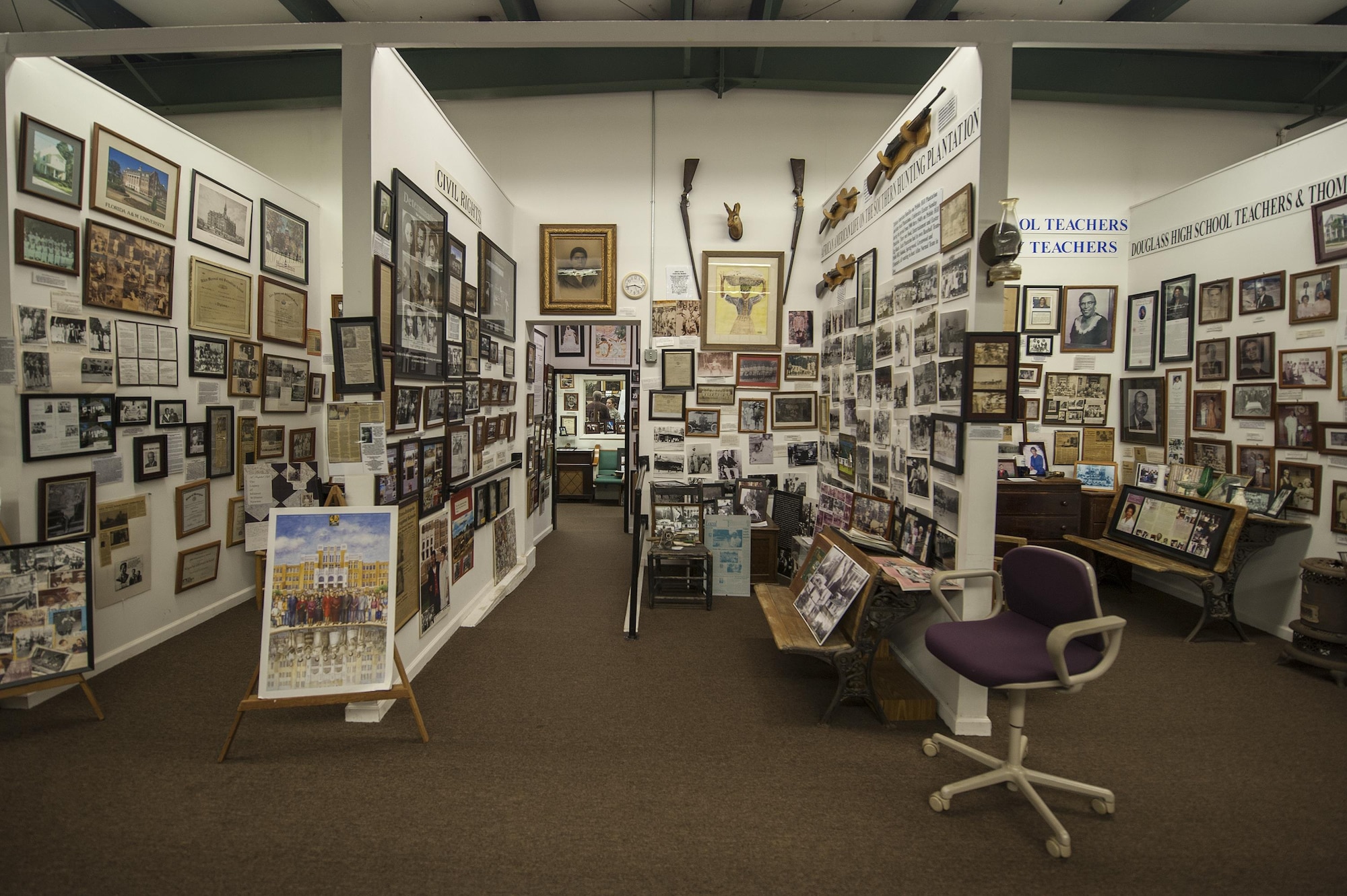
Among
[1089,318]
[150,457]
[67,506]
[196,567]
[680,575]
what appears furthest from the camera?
[1089,318]

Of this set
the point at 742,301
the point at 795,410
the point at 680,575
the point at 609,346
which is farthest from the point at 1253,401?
the point at 609,346

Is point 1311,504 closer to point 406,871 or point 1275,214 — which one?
point 1275,214

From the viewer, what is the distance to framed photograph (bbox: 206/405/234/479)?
4.32 meters

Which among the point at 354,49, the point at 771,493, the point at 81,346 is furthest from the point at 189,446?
the point at 771,493

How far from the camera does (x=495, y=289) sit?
4.86 meters

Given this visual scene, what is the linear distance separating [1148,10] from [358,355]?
6.58 m

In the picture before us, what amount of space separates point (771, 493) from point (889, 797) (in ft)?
10.9

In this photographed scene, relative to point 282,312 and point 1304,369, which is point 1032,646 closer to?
point 1304,369

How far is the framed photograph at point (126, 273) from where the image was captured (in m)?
3.38

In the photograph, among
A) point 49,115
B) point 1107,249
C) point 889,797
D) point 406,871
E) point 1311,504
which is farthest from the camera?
point 1107,249

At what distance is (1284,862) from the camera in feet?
6.91

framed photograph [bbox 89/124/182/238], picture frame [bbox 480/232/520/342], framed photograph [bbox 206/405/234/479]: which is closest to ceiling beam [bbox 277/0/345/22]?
framed photograph [bbox 89/124/182/238]

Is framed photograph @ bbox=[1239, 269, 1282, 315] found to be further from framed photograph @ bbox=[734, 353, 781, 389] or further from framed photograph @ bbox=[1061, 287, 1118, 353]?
framed photograph @ bbox=[734, 353, 781, 389]

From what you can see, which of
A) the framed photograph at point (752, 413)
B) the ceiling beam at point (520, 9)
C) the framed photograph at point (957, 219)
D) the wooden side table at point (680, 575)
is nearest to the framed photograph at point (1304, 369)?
the framed photograph at point (957, 219)
